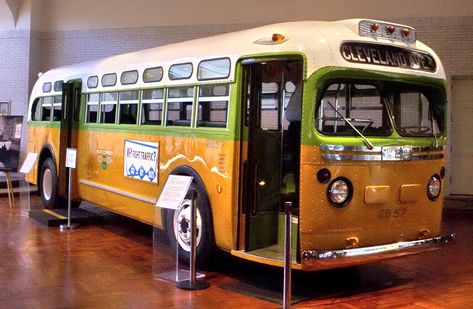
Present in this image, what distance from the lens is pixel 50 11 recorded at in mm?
14742

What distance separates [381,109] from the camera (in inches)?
223

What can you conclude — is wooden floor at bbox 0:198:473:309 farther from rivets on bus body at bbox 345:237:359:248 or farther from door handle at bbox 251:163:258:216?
door handle at bbox 251:163:258:216

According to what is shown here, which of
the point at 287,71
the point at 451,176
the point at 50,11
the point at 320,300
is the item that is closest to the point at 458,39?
the point at 451,176

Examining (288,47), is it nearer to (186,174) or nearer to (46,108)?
(186,174)

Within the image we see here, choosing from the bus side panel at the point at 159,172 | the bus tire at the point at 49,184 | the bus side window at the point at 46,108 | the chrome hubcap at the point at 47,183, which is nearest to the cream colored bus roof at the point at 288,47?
the bus side panel at the point at 159,172

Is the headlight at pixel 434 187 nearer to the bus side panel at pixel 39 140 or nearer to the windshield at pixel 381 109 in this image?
the windshield at pixel 381 109

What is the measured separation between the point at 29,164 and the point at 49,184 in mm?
478

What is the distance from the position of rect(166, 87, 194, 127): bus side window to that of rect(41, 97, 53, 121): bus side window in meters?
4.04

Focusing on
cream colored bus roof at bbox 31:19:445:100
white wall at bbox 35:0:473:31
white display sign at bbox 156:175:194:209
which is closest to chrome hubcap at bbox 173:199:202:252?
white display sign at bbox 156:175:194:209

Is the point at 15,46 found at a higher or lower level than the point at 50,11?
lower

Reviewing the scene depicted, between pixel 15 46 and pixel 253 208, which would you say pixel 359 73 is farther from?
pixel 15 46

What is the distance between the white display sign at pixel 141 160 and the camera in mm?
6945

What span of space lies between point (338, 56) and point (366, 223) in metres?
1.55

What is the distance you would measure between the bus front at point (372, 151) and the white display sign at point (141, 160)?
93.1 inches
